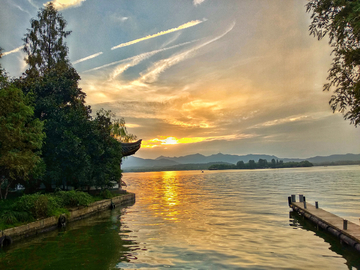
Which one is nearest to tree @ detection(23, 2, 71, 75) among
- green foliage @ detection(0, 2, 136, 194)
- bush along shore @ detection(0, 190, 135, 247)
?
green foliage @ detection(0, 2, 136, 194)

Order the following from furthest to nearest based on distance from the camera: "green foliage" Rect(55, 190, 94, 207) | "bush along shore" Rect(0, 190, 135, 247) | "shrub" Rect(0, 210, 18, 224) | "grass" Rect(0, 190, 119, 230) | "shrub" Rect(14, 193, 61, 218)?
"green foliage" Rect(55, 190, 94, 207) < "shrub" Rect(14, 193, 61, 218) < "grass" Rect(0, 190, 119, 230) < "shrub" Rect(0, 210, 18, 224) < "bush along shore" Rect(0, 190, 135, 247)

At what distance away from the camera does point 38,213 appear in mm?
13500

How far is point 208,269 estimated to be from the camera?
802 cm

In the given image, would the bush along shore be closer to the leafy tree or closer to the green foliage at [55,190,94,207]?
the green foliage at [55,190,94,207]

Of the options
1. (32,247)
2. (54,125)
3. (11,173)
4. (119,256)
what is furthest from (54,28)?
(119,256)

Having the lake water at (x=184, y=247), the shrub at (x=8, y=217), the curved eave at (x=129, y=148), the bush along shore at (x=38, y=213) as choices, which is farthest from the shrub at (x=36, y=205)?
the curved eave at (x=129, y=148)

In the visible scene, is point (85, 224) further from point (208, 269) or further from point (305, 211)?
point (305, 211)

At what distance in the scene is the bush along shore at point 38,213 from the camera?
448 inches

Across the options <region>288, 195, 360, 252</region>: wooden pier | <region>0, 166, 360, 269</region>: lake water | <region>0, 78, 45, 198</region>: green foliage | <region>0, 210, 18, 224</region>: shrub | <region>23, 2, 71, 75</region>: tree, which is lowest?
<region>0, 166, 360, 269</region>: lake water

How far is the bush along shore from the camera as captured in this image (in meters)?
11.4

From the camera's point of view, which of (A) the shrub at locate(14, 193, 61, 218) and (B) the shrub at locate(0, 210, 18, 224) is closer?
(B) the shrub at locate(0, 210, 18, 224)

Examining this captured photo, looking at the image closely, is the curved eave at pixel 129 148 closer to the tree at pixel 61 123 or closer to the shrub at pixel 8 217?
the tree at pixel 61 123

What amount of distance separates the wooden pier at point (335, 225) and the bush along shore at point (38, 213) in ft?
42.2

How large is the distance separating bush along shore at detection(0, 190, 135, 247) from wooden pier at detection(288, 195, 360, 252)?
1285cm
